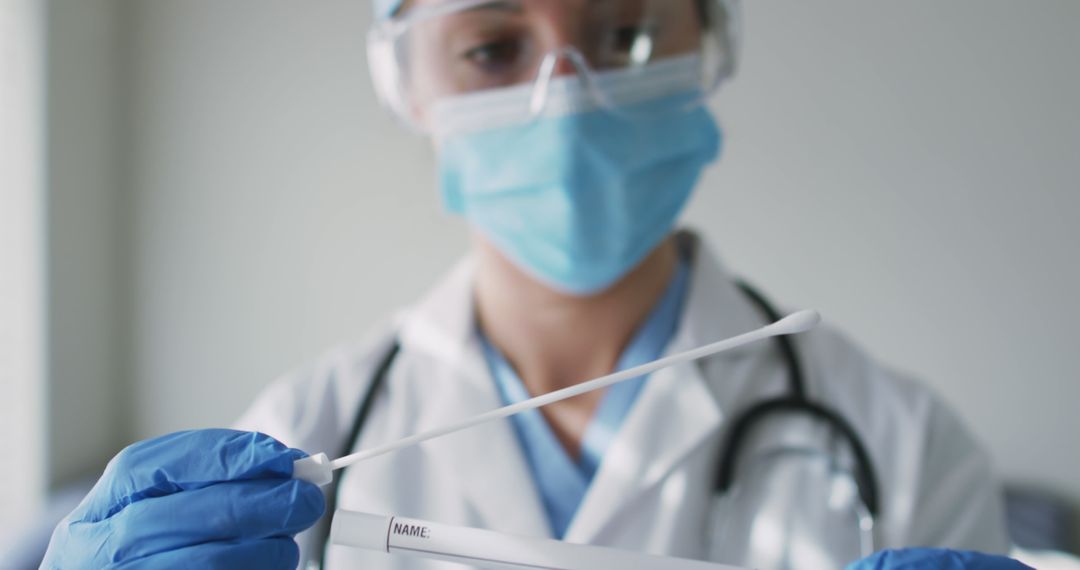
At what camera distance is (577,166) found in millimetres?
805

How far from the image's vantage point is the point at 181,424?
2.21 metres

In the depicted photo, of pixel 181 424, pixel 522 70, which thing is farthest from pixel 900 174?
pixel 181 424

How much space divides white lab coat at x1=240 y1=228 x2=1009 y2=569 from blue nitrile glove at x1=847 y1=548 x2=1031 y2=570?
0.94 ft

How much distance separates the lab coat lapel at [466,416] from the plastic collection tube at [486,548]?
288 mm

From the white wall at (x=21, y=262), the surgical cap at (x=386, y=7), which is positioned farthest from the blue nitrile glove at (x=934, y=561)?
the white wall at (x=21, y=262)

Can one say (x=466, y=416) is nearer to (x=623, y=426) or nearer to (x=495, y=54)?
(x=623, y=426)

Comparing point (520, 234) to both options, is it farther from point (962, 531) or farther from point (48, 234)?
point (48, 234)

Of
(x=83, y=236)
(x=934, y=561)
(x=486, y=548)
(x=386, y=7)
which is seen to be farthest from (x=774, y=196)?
(x=83, y=236)

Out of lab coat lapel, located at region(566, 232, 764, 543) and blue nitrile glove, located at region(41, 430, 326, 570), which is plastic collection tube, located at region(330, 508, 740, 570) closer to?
blue nitrile glove, located at region(41, 430, 326, 570)

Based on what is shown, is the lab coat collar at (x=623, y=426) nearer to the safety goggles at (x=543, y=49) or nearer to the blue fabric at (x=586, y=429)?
the blue fabric at (x=586, y=429)

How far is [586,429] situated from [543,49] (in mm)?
424

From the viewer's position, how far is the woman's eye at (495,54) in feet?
2.73

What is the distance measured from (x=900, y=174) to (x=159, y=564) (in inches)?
74.3

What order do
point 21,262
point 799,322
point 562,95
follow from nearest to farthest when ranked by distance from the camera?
1. point 799,322
2. point 562,95
3. point 21,262
